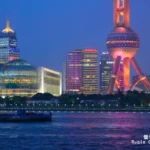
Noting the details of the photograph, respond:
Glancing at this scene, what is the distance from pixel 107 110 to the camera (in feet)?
617

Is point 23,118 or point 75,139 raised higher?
point 23,118

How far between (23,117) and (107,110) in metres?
73.1

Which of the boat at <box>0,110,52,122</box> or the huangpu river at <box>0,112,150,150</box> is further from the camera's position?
the boat at <box>0,110,52,122</box>

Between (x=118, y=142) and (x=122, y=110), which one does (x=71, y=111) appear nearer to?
(x=122, y=110)

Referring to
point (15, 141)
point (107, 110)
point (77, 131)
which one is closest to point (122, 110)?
point (107, 110)

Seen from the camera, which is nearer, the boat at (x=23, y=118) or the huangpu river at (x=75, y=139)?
the huangpu river at (x=75, y=139)

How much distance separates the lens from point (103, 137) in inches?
3088

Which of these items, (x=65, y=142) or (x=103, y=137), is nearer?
(x=65, y=142)

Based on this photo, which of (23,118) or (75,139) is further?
Result: (23,118)

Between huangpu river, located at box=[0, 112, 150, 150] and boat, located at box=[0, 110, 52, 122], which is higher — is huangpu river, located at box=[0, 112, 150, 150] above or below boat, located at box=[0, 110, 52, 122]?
below

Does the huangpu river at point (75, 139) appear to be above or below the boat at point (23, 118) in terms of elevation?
below

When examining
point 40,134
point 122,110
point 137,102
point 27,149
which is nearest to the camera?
point 27,149

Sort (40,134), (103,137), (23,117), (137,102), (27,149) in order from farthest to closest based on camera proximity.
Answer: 1. (137,102)
2. (23,117)
3. (40,134)
4. (103,137)
5. (27,149)

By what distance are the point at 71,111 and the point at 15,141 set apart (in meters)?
115
